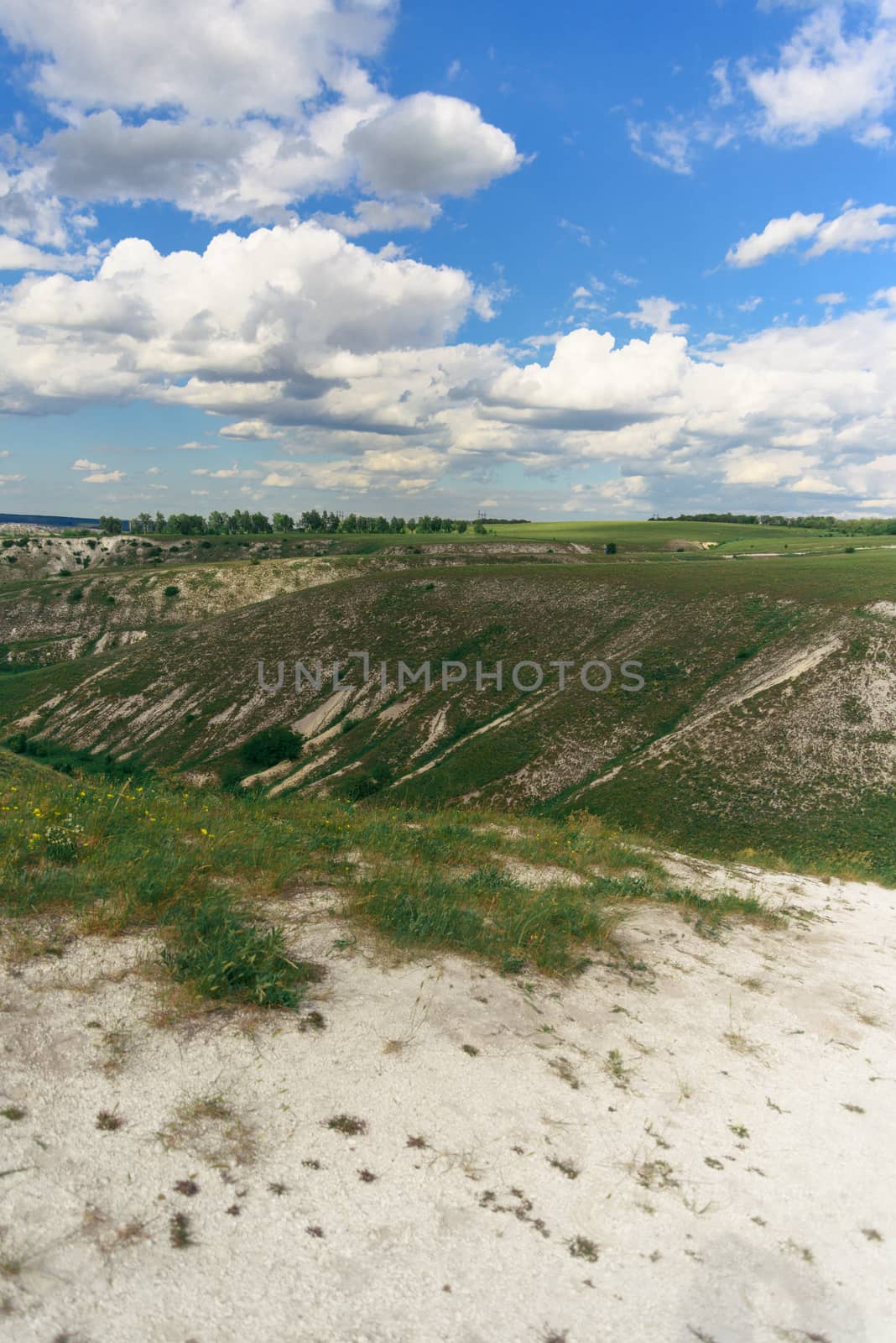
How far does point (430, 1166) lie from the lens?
19.3 ft

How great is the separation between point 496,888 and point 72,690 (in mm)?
80737

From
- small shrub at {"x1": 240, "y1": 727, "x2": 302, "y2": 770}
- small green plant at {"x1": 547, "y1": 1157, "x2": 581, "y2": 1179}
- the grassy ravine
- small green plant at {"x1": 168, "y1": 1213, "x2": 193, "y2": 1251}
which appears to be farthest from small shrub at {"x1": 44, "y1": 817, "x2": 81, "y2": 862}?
small shrub at {"x1": 240, "y1": 727, "x2": 302, "y2": 770}

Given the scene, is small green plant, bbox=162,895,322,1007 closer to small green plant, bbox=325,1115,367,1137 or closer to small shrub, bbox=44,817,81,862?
small green plant, bbox=325,1115,367,1137

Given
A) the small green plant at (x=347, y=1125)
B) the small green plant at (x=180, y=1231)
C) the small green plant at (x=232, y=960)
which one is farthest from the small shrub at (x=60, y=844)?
the small green plant at (x=180, y=1231)

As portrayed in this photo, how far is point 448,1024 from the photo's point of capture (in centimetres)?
784

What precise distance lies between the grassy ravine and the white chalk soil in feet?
1.62

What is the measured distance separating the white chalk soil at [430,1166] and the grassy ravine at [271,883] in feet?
1.62

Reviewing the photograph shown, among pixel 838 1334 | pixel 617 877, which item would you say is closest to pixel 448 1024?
pixel 838 1334

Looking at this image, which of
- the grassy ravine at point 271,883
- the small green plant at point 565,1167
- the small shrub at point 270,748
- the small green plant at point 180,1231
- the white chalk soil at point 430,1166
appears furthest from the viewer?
the small shrub at point 270,748

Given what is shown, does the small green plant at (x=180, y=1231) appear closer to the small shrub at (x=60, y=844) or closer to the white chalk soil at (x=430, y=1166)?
the white chalk soil at (x=430, y=1166)

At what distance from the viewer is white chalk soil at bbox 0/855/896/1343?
4703 mm

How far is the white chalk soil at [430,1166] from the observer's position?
15.4ft

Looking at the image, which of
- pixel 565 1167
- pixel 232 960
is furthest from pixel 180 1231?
pixel 565 1167

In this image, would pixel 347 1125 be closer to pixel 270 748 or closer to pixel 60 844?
pixel 60 844
